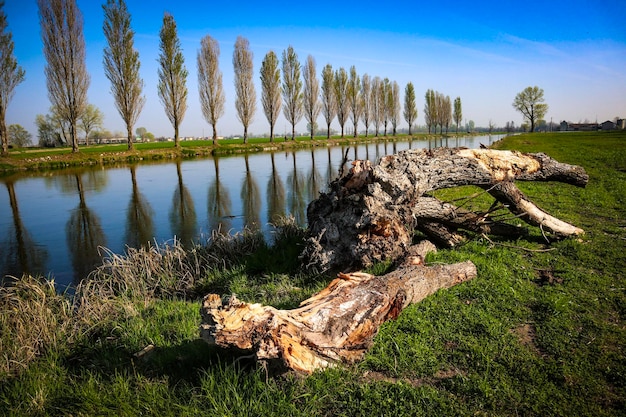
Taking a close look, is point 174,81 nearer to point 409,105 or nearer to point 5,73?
point 5,73

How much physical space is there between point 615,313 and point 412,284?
2132 mm

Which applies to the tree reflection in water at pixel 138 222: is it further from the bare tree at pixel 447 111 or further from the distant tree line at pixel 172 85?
the bare tree at pixel 447 111

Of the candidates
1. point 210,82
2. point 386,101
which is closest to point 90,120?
point 210,82

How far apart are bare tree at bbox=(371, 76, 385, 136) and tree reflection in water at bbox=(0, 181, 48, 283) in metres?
62.8

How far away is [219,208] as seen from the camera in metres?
11.8

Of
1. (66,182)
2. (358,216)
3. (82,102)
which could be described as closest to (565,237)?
(358,216)

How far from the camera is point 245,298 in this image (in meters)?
4.67

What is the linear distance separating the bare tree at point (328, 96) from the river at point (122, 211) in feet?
124

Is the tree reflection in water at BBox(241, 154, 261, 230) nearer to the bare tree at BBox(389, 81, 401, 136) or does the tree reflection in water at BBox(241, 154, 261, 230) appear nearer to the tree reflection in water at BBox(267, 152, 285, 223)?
the tree reflection in water at BBox(267, 152, 285, 223)

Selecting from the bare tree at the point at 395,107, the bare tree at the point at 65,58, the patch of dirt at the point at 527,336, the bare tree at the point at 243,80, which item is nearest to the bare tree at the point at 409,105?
the bare tree at the point at 395,107

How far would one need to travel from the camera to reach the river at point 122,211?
25.4 ft

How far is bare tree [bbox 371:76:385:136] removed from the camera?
6579 cm

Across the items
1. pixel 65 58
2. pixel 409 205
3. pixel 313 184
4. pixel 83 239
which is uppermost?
pixel 65 58

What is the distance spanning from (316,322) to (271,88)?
46.8 meters
